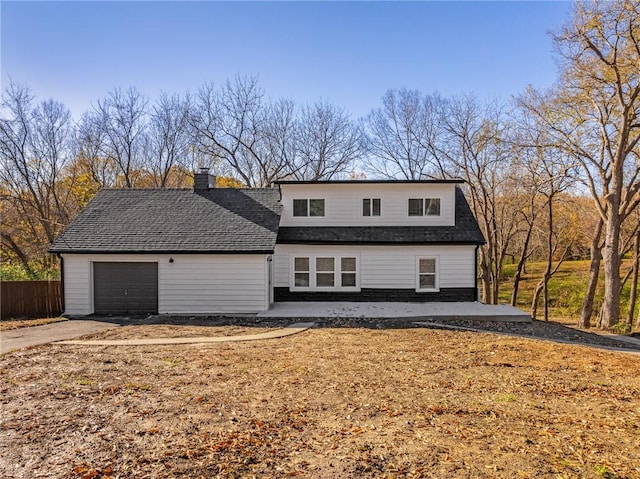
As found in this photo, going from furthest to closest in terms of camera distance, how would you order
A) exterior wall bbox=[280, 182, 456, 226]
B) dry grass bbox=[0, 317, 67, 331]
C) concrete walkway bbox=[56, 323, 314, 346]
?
exterior wall bbox=[280, 182, 456, 226]
dry grass bbox=[0, 317, 67, 331]
concrete walkway bbox=[56, 323, 314, 346]


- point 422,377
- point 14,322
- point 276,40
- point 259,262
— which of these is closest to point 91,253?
point 14,322

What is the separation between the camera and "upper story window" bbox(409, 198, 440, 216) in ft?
53.3

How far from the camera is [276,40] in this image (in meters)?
15.1

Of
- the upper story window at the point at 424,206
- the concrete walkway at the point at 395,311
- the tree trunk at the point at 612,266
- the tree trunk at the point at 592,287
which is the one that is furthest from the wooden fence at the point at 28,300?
the tree trunk at the point at 592,287

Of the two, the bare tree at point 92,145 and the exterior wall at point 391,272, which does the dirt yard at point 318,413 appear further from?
the bare tree at point 92,145

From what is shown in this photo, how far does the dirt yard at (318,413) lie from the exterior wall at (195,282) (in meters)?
4.87

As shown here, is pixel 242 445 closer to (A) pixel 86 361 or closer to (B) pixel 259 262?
(A) pixel 86 361

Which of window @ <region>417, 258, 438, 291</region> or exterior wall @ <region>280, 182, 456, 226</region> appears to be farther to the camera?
exterior wall @ <region>280, 182, 456, 226</region>

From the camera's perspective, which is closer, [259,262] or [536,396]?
[536,396]

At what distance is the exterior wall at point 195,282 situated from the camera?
13.9 metres

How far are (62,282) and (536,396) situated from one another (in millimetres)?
14474

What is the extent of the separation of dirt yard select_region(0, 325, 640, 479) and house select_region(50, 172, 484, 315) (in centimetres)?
509

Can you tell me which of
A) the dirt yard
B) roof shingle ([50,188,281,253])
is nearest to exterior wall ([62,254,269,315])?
roof shingle ([50,188,281,253])

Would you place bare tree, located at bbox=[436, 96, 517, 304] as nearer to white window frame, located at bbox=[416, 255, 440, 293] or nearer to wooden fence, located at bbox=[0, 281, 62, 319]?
white window frame, located at bbox=[416, 255, 440, 293]
